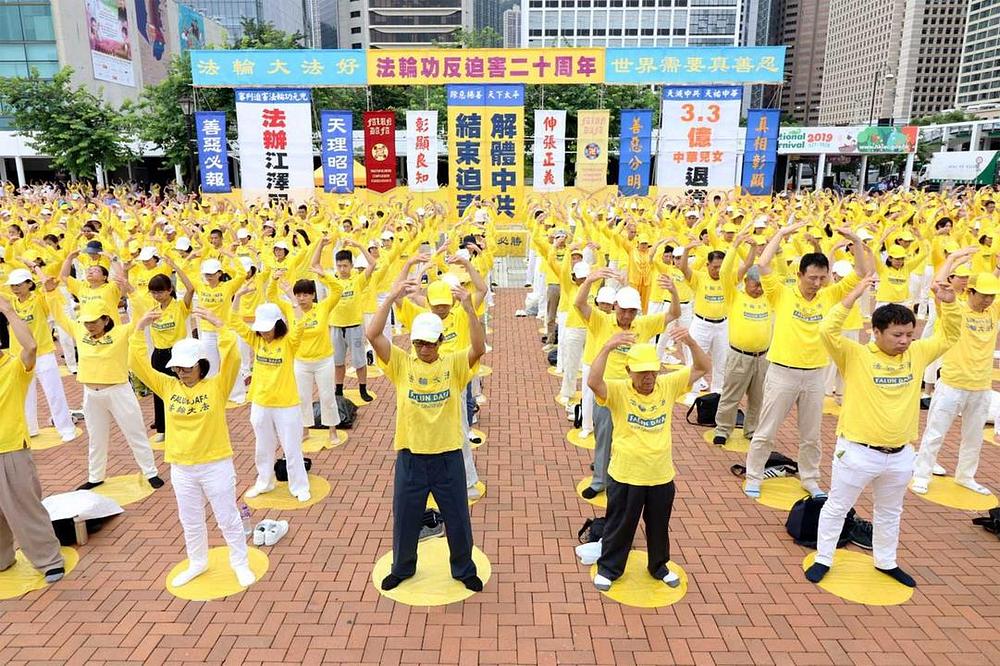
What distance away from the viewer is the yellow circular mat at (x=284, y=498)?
6059mm

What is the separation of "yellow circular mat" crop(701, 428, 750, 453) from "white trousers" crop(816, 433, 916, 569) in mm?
2239

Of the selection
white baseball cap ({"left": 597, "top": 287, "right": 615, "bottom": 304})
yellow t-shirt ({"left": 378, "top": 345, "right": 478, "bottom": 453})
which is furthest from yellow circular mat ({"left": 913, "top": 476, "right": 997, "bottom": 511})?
yellow t-shirt ({"left": 378, "top": 345, "right": 478, "bottom": 453})

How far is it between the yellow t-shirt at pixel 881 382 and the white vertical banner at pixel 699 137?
15.7 metres

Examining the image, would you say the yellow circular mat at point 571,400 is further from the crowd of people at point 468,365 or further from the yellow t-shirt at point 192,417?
the yellow t-shirt at point 192,417

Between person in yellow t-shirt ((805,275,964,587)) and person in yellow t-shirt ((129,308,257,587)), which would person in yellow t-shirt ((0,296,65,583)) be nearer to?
person in yellow t-shirt ((129,308,257,587))

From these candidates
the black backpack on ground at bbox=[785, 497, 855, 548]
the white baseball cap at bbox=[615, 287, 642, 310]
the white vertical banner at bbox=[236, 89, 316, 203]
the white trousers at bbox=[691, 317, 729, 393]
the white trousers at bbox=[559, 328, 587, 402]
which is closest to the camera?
the white baseball cap at bbox=[615, 287, 642, 310]

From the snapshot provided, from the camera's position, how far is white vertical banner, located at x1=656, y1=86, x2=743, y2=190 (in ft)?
63.4

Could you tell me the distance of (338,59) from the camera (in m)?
18.9

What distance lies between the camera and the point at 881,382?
459cm

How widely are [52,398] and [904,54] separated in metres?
153

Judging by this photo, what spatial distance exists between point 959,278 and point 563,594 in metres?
4.91

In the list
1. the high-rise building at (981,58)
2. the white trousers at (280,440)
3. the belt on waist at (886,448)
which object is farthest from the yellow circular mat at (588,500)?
the high-rise building at (981,58)

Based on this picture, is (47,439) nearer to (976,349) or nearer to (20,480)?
(20,480)

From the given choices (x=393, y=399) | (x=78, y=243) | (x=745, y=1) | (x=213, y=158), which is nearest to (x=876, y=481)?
(x=393, y=399)
